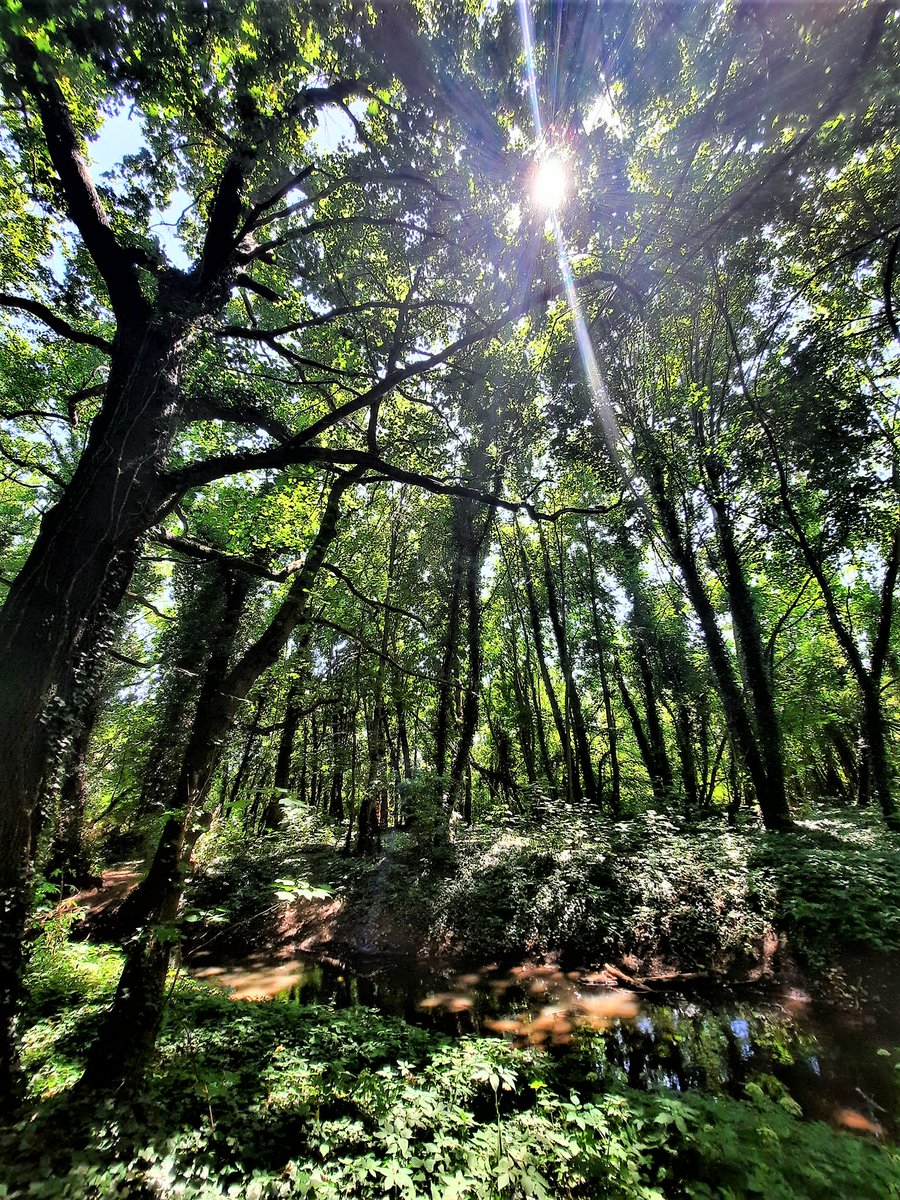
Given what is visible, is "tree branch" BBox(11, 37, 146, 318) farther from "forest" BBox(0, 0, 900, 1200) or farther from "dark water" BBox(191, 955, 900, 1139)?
"dark water" BBox(191, 955, 900, 1139)

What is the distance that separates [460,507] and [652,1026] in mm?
11723

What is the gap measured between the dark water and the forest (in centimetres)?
7

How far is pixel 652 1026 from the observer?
6199 millimetres

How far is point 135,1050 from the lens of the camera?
11.9 feet

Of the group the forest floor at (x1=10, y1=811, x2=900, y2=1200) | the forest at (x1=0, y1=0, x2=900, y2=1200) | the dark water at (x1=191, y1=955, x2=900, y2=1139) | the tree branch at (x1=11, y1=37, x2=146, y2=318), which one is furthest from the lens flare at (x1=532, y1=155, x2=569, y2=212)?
the dark water at (x1=191, y1=955, x2=900, y2=1139)

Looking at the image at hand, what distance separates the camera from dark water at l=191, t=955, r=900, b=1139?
4.59 m

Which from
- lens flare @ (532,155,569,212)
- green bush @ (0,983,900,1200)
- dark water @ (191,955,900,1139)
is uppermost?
lens flare @ (532,155,569,212)

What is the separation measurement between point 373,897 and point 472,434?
10.7 m

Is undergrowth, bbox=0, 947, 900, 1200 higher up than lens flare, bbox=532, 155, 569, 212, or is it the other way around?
lens flare, bbox=532, 155, 569, 212

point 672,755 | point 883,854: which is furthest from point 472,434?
point 672,755

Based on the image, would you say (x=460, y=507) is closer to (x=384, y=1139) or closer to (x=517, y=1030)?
(x=517, y=1030)

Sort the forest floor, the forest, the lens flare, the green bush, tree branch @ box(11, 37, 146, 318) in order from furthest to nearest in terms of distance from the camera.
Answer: the lens flare
tree branch @ box(11, 37, 146, 318)
the forest
the forest floor
the green bush

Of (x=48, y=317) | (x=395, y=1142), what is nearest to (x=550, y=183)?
(x=48, y=317)

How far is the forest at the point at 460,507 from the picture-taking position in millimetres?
3275
